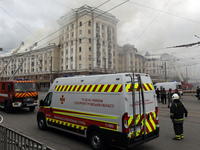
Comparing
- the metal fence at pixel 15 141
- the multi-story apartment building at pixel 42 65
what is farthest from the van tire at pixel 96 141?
the multi-story apartment building at pixel 42 65

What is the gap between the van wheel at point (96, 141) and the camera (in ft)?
15.1

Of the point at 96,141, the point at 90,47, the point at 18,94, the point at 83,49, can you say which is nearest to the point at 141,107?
the point at 96,141

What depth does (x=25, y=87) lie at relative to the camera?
11.8 metres

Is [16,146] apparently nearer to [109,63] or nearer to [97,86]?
[97,86]

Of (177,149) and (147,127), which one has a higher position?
(147,127)

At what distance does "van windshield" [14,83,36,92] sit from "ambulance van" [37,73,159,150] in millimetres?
6893

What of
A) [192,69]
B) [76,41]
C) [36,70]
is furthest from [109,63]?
[192,69]

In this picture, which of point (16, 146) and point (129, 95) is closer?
point (16, 146)

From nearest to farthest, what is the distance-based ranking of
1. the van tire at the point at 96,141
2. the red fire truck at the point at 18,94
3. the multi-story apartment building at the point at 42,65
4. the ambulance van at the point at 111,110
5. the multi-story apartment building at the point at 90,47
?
1. the ambulance van at the point at 111,110
2. the van tire at the point at 96,141
3. the red fire truck at the point at 18,94
4. the multi-story apartment building at the point at 90,47
5. the multi-story apartment building at the point at 42,65

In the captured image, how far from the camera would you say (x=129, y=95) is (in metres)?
4.39

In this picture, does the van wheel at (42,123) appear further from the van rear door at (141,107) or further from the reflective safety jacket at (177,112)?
the reflective safety jacket at (177,112)

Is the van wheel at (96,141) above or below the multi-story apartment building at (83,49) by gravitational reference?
below

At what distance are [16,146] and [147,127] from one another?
11.3 feet

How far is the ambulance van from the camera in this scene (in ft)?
14.0
